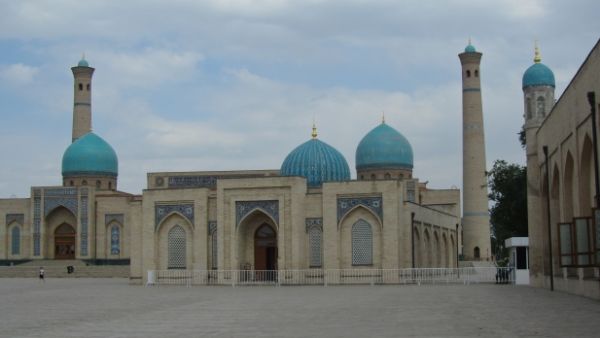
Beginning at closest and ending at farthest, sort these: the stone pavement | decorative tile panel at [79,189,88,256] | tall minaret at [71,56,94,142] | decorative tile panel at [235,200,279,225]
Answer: the stone pavement, decorative tile panel at [235,200,279,225], decorative tile panel at [79,189,88,256], tall minaret at [71,56,94,142]

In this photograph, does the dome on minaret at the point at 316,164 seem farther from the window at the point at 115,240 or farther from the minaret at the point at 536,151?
the window at the point at 115,240

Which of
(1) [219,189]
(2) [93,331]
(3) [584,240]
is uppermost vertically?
(1) [219,189]

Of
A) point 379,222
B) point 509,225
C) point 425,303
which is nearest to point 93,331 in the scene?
point 425,303

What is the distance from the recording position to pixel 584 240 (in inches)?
636

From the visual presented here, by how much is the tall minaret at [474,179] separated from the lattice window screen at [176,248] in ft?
59.1

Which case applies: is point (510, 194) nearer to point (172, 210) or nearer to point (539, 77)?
point (539, 77)

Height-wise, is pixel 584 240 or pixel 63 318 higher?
pixel 584 240

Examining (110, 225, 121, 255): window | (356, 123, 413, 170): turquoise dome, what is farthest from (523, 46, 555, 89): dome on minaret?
(110, 225, 121, 255): window

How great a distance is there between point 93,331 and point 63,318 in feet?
8.89

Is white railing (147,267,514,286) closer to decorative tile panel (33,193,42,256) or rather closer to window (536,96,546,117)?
window (536,96,546,117)

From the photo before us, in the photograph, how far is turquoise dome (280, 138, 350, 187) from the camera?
123ft

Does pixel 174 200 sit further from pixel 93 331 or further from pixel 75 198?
pixel 93 331

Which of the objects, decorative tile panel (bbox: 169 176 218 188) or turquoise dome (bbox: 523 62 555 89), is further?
decorative tile panel (bbox: 169 176 218 188)

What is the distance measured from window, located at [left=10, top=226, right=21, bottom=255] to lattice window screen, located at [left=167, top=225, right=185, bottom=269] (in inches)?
671
